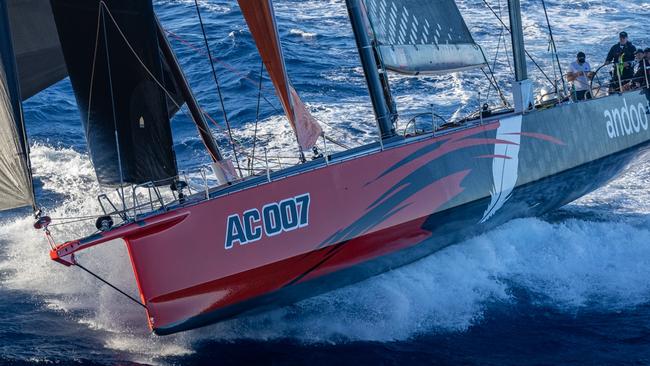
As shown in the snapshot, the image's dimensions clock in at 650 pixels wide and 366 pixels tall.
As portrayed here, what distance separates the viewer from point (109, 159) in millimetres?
8602

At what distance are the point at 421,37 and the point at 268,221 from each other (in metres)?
3.52

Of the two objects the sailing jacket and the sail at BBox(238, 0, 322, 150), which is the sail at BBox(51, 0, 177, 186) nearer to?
the sail at BBox(238, 0, 322, 150)

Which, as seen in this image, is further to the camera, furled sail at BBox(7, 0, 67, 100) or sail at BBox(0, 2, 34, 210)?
furled sail at BBox(7, 0, 67, 100)

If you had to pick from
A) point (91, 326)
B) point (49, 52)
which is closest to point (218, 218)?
point (91, 326)

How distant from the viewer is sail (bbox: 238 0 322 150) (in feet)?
27.8

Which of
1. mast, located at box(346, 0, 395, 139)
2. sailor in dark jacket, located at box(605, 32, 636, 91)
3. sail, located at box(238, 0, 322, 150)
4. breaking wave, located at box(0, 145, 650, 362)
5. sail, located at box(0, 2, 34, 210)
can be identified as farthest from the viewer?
sailor in dark jacket, located at box(605, 32, 636, 91)

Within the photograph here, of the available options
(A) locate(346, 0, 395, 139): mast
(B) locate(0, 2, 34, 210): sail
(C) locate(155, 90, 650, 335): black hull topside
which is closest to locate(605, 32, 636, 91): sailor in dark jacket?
(C) locate(155, 90, 650, 335): black hull topside

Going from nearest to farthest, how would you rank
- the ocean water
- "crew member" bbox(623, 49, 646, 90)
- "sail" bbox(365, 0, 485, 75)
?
the ocean water
"sail" bbox(365, 0, 485, 75)
"crew member" bbox(623, 49, 646, 90)

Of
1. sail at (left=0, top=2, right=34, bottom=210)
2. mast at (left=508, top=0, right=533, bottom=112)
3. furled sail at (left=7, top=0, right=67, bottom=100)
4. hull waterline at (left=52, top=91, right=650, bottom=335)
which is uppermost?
furled sail at (left=7, top=0, right=67, bottom=100)

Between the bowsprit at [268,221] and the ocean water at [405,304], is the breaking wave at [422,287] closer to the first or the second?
the ocean water at [405,304]

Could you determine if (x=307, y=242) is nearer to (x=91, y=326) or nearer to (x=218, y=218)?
(x=218, y=218)

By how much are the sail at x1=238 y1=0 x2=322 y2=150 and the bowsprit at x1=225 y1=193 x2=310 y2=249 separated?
78 cm

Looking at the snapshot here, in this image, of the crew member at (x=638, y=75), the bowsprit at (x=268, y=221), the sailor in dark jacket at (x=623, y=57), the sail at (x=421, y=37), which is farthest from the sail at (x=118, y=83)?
the sailor in dark jacket at (x=623, y=57)

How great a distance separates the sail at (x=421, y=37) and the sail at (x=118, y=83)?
271cm
